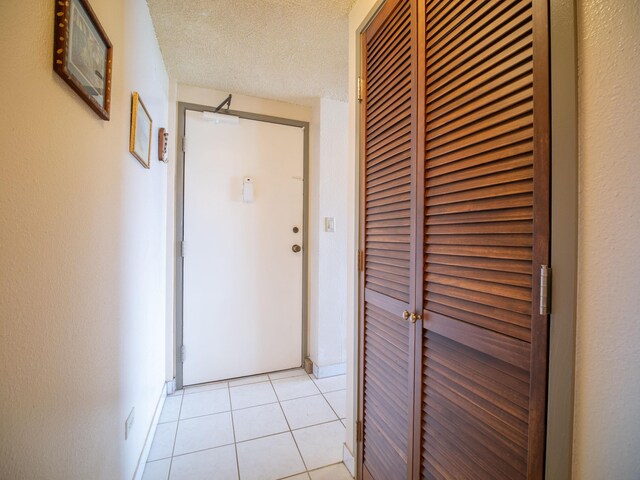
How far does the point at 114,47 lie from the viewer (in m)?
1.01

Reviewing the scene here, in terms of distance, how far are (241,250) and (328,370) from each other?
125 cm

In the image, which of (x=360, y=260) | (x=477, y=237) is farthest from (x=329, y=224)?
(x=477, y=237)

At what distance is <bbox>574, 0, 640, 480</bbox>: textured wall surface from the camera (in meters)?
0.48

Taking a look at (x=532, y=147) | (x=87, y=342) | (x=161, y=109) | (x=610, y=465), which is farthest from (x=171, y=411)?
(x=532, y=147)

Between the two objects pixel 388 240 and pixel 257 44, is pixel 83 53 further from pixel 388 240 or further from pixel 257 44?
pixel 257 44

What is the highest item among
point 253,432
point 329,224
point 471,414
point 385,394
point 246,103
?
point 246,103

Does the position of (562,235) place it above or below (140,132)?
below

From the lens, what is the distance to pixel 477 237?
0.73 m

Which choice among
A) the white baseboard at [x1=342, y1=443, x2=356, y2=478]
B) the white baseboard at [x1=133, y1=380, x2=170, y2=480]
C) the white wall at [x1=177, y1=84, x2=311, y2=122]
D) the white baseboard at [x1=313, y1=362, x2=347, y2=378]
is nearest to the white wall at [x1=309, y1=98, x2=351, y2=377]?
the white baseboard at [x1=313, y1=362, x2=347, y2=378]

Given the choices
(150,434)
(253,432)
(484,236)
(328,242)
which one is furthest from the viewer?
(328,242)

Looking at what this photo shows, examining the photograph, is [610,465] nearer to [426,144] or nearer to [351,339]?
[426,144]

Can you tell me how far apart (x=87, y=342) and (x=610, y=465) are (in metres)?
1.27

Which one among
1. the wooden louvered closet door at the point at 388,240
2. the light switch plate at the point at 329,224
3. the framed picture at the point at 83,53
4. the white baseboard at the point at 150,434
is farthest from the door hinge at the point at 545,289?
the light switch plate at the point at 329,224

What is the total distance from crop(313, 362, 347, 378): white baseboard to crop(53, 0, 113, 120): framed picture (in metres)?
2.17
